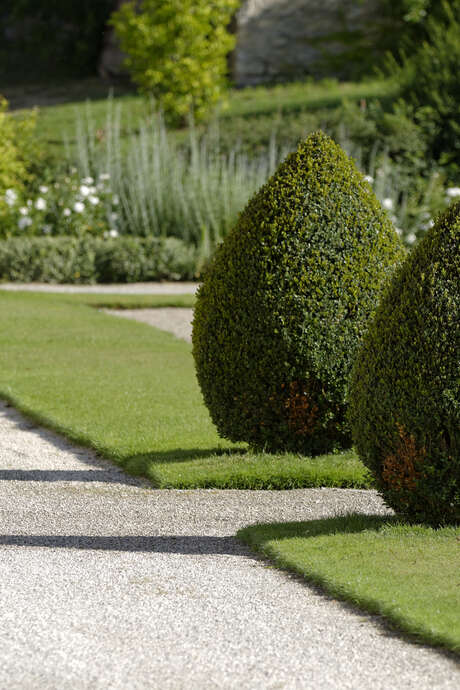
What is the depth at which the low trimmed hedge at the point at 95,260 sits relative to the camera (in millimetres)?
14984

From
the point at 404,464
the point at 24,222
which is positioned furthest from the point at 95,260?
the point at 404,464

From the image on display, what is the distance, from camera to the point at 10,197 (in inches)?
629

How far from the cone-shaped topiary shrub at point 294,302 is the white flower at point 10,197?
10383 millimetres

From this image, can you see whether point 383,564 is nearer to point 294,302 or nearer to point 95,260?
point 294,302

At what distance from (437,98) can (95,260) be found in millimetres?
8744

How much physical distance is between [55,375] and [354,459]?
11.3ft

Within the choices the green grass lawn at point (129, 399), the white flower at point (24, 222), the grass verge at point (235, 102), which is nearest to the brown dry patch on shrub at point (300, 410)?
the green grass lawn at point (129, 399)

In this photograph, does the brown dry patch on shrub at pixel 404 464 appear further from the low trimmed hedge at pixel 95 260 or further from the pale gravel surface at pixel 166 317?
the low trimmed hedge at pixel 95 260

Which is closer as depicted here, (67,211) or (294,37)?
(67,211)

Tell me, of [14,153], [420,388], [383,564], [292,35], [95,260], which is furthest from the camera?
[292,35]

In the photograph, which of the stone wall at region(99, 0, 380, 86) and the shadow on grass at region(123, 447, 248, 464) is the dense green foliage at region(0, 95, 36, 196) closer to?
the stone wall at region(99, 0, 380, 86)

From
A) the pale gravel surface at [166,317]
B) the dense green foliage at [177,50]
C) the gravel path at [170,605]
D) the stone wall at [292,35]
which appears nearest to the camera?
the gravel path at [170,605]

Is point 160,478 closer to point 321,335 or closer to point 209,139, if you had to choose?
point 321,335

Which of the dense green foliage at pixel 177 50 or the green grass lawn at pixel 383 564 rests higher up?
the dense green foliage at pixel 177 50
